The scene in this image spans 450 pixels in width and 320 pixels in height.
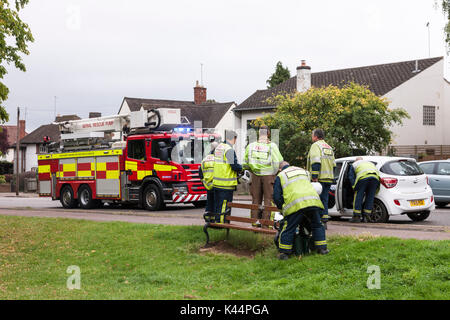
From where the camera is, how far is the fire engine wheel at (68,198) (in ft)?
76.1

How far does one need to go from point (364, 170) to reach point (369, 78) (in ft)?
87.1

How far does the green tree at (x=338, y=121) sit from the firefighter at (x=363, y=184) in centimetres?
1200

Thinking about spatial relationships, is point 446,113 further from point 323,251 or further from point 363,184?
point 323,251

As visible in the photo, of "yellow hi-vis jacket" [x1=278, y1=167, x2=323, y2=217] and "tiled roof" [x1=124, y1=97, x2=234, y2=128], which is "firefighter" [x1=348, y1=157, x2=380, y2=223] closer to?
"yellow hi-vis jacket" [x1=278, y1=167, x2=323, y2=217]

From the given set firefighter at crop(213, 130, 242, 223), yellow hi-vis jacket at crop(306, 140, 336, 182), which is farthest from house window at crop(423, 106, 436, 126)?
firefighter at crop(213, 130, 242, 223)

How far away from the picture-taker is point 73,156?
22.8m

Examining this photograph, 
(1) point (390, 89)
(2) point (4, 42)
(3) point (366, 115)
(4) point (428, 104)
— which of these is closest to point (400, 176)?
(2) point (4, 42)

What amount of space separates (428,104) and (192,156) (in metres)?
22.8

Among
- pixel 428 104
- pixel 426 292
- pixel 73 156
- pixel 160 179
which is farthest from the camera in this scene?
pixel 428 104

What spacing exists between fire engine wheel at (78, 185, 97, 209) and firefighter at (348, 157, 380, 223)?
40.1ft

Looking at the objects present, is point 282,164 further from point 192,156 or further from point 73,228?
point 192,156

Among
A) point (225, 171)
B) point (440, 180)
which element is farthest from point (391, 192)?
point (440, 180)

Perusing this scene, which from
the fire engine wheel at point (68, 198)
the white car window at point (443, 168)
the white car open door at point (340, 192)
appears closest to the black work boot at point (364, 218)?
the white car open door at point (340, 192)

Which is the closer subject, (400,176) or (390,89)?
(400,176)
